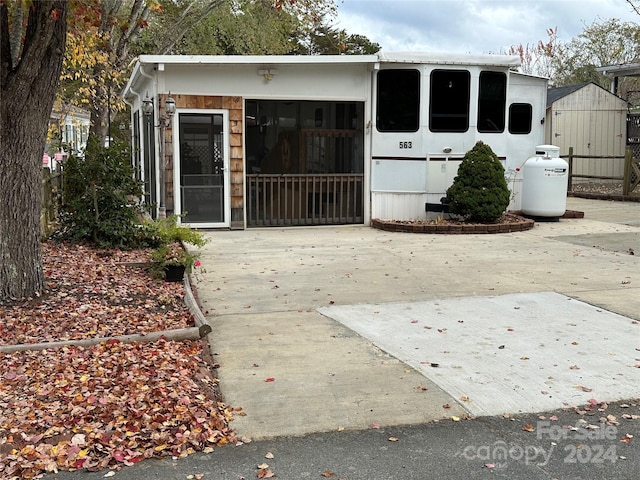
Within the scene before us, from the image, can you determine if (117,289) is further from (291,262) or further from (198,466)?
(198,466)

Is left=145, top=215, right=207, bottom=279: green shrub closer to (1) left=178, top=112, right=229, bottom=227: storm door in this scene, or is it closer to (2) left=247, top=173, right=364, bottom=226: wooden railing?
(1) left=178, top=112, right=229, bottom=227: storm door

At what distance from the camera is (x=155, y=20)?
22.2 metres

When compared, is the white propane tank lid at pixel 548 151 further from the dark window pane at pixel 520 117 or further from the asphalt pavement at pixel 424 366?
the asphalt pavement at pixel 424 366

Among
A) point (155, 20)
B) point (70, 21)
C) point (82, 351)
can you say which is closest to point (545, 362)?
point (82, 351)

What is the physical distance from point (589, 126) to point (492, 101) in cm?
1029

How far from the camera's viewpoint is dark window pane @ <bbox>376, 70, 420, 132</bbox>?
12086 mm

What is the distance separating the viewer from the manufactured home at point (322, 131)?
11523 millimetres

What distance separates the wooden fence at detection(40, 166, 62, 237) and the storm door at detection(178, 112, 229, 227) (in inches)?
81.3

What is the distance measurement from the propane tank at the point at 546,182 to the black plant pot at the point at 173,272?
305 inches

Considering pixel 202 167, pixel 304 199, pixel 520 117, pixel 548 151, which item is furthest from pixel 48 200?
pixel 548 151

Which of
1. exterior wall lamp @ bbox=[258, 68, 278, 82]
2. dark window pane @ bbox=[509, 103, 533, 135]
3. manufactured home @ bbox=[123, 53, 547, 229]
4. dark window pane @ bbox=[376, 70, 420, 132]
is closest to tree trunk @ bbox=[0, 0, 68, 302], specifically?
manufactured home @ bbox=[123, 53, 547, 229]

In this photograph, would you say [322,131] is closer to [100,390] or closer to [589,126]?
[100,390]

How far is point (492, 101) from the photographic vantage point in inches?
492

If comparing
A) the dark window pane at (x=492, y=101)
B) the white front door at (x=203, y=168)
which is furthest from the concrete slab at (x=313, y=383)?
the dark window pane at (x=492, y=101)
